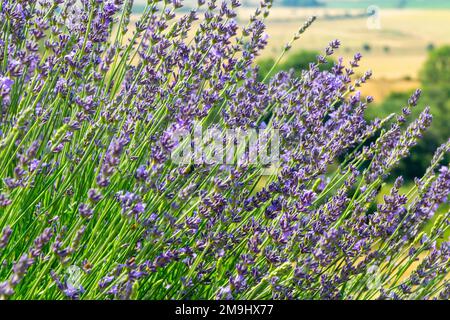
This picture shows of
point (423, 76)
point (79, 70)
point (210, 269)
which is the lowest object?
point (423, 76)

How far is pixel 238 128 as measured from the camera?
2.46m

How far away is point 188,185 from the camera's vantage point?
226cm

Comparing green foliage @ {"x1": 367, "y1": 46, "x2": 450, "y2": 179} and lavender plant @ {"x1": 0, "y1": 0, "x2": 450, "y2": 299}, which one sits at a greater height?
lavender plant @ {"x1": 0, "y1": 0, "x2": 450, "y2": 299}

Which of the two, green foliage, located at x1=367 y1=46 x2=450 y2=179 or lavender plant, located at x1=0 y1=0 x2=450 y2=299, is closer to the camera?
lavender plant, located at x1=0 y1=0 x2=450 y2=299

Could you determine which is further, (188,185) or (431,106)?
(431,106)

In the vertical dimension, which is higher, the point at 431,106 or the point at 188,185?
the point at 188,185

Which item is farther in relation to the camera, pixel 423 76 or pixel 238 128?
pixel 423 76

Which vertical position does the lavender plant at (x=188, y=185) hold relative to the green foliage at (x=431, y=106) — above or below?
above

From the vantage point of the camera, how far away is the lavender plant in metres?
2.01

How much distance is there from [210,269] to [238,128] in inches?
19.0

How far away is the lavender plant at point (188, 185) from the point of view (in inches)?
79.2
